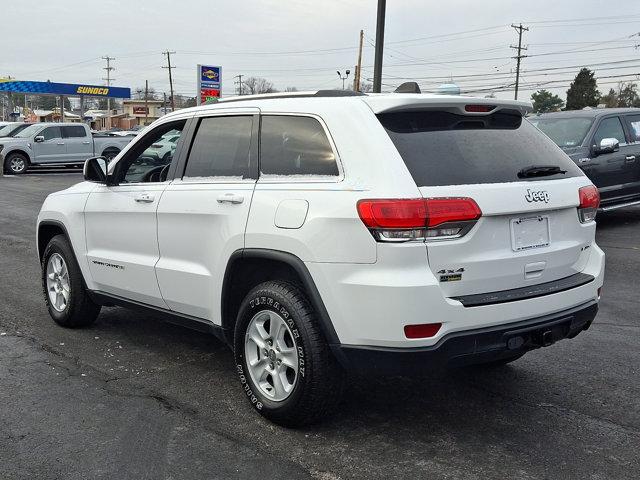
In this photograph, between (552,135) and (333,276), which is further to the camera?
(552,135)

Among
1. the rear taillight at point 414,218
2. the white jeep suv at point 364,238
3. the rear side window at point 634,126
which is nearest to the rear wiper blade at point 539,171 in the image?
the white jeep suv at point 364,238

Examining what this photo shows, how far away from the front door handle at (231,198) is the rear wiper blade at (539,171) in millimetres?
1538

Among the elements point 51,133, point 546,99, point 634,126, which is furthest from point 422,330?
point 546,99

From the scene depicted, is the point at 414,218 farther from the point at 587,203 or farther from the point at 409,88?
the point at 587,203

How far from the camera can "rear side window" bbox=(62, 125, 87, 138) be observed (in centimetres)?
2561

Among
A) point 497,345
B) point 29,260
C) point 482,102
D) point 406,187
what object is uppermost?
point 482,102

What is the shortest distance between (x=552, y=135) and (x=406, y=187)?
8576 mm

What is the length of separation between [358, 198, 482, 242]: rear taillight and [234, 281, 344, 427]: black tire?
628 millimetres

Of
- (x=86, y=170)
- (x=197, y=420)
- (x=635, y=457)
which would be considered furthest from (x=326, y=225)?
(x=86, y=170)

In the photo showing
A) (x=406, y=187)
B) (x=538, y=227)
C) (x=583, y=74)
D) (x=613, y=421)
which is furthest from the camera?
(x=583, y=74)

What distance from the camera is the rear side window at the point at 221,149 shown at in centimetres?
404

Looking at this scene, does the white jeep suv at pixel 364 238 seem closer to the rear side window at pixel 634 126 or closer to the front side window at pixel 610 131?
the front side window at pixel 610 131

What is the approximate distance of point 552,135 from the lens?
10.9m

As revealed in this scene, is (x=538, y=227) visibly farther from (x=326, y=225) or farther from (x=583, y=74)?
(x=583, y=74)
